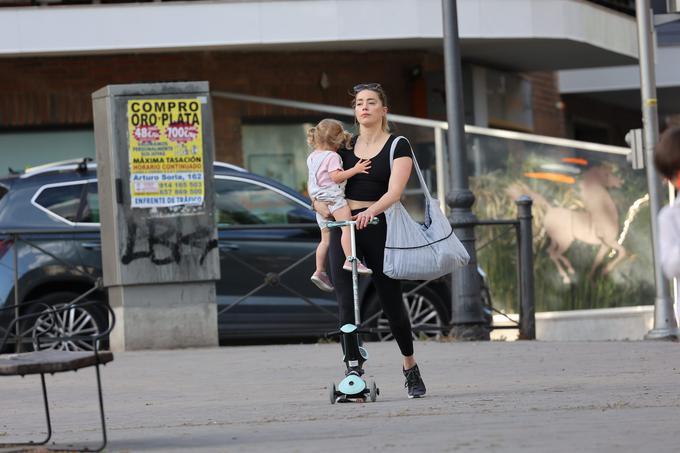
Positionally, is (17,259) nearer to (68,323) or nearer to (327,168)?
(68,323)

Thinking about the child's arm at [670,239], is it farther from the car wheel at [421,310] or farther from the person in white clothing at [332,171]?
the car wheel at [421,310]

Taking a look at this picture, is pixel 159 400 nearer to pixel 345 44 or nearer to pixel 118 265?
pixel 118 265

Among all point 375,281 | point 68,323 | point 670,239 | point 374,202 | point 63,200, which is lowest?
point 68,323

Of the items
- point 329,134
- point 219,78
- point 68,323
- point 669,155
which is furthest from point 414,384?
point 219,78

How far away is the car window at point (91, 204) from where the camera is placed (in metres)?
15.2

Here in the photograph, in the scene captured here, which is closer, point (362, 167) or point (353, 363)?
point (362, 167)

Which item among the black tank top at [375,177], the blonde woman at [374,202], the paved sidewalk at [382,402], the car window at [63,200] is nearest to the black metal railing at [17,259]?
the car window at [63,200]

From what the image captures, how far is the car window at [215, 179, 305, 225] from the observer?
15.4m

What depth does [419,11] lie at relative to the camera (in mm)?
20734

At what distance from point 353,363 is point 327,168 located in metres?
1.13

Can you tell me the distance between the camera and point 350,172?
29.4 ft

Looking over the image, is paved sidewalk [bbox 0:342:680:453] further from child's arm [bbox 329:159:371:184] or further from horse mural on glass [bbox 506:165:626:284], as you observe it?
horse mural on glass [bbox 506:165:626:284]

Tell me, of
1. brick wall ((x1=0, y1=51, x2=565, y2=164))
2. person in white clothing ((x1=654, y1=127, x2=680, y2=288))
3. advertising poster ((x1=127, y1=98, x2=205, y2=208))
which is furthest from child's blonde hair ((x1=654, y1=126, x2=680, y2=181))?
brick wall ((x1=0, y1=51, x2=565, y2=164))

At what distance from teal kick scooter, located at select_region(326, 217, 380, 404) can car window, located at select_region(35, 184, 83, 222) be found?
6381 millimetres
